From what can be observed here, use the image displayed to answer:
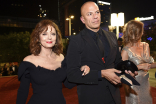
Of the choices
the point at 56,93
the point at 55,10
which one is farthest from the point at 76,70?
the point at 55,10

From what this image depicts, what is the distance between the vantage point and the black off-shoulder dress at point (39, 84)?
1.99 m

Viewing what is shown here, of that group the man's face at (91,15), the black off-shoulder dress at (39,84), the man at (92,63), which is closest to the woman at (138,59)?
the man at (92,63)

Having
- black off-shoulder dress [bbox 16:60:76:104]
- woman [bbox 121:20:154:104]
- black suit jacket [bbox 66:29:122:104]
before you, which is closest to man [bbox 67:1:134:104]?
black suit jacket [bbox 66:29:122:104]

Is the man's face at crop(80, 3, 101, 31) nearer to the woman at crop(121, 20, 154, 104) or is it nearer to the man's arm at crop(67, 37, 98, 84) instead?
the man's arm at crop(67, 37, 98, 84)

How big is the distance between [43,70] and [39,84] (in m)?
0.20

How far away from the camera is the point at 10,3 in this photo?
47.6 metres

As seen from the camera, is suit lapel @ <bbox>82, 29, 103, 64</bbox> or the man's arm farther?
suit lapel @ <bbox>82, 29, 103, 64</bbox>

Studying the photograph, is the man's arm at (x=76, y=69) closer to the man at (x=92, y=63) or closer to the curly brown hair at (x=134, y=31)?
the man at (x=92, y=63)

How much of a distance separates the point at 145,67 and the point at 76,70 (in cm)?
146

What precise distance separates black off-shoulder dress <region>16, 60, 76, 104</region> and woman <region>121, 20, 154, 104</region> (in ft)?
4.25

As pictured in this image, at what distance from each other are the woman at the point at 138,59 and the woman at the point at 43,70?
45.8 inches

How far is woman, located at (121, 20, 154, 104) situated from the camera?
2561 mm

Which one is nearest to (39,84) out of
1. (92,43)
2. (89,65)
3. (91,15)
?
(89,65)

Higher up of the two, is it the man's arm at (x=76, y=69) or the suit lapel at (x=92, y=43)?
the suit lapel at (x=92, y=43)
